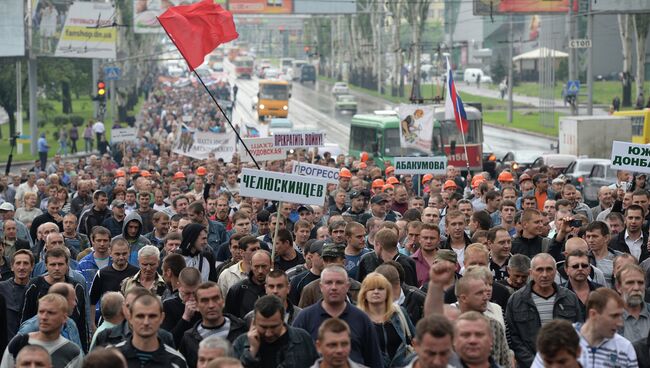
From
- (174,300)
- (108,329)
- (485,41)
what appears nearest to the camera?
(108,329)

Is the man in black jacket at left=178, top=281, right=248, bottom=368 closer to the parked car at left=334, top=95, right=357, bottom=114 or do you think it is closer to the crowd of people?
the crowd of people

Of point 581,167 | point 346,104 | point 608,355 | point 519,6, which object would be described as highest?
point 519,6

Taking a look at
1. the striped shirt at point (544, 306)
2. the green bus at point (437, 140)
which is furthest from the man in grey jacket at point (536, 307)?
the green bus at point (437, 140)

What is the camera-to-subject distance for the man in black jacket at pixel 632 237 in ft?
44.5

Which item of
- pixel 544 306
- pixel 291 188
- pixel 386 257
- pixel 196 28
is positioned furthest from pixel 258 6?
pixel 544 306

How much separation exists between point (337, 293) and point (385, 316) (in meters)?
0.48

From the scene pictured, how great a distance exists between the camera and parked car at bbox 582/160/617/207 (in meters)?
30.8

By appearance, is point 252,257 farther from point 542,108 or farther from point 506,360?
point 542,108

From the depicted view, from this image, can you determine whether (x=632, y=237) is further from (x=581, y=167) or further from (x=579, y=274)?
(x=581, y=167)

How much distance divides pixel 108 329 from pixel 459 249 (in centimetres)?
455

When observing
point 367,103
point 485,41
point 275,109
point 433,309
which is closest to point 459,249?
point 433,309

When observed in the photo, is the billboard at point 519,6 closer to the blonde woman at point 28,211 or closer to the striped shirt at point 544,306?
the blonde woman at point 28,211

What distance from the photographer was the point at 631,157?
17297mm

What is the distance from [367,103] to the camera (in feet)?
303
